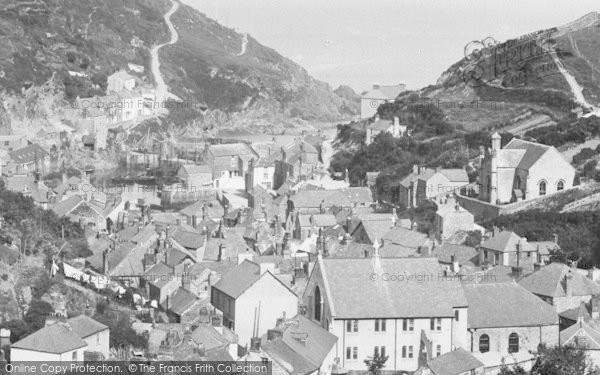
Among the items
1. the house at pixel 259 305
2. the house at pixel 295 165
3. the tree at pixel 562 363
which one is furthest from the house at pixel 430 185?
the tree at pixel 562 363

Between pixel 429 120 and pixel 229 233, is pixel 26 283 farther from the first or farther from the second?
pixel 429 120

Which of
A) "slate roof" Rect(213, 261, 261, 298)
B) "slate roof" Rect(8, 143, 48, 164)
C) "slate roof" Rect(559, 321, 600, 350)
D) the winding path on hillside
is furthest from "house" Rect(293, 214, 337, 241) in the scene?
the winding path on hillside

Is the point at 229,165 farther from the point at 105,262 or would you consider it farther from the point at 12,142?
the point at 105,262

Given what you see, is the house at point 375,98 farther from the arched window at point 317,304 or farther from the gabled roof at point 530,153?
the arched window at point 317,304

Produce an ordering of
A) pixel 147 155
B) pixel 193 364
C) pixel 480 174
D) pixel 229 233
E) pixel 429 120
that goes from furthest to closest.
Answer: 1. pixel 147 155
2. pixel 429 120
3. pixel 480 174
4. pixel 229 233
5. pixel 193 364

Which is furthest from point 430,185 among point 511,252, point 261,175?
point 511,252

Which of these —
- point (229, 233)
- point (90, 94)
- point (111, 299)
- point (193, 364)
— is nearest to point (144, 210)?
point (229, 233)

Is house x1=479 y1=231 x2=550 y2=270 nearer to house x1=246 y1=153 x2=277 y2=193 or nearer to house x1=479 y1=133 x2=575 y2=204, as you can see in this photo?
house x1=479 y1=133 x2=575 y2=204

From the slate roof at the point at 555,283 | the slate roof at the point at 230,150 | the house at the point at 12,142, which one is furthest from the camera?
the house at the point at 12,142
